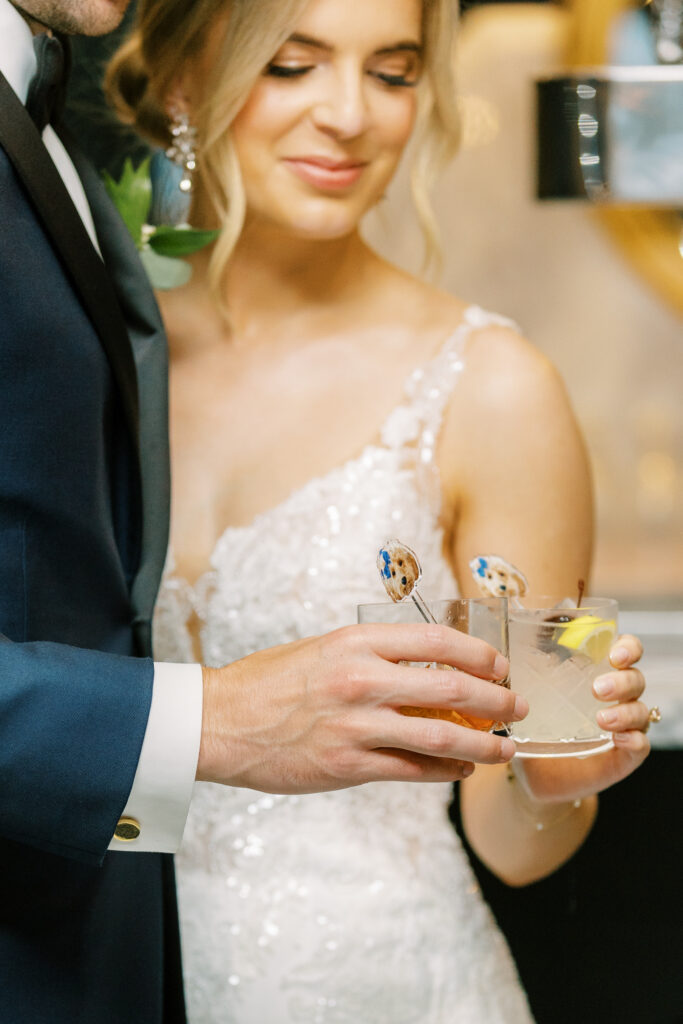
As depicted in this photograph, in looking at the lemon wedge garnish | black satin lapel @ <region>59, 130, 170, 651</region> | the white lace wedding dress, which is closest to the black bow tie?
black satin lapel @ <region>59, 130, 170, 651</region>

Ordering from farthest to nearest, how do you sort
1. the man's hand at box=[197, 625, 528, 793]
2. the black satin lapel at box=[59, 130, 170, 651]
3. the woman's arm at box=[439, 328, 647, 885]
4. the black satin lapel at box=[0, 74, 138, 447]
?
the woman's arm at box=[439, 328, 647, 885] → the black satin lapel at box=[59, 130, 170, 651] → the black satin lapel at box=[0, 74, 138, 447] → the man's hand at box=[197, 625, 528, 793]

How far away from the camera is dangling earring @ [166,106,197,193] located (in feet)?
4.66

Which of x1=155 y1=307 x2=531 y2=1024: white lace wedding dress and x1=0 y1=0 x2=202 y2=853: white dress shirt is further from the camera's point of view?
x1=155 y1=307 x2=531 y2=1024: white lace wedding dress

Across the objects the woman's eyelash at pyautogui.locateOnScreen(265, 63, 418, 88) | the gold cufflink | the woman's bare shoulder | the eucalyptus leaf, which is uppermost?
the woman's eyelash at pyautogui.locateOnScreen(265, 63, 418, 88)

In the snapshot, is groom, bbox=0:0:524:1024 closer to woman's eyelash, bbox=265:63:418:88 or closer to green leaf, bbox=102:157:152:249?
green leaf, bbox=102:157:152:249

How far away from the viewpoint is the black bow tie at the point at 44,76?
102 centimetres

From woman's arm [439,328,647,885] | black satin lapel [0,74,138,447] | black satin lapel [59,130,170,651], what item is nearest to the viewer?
black satin lapel [0,74,138,447]

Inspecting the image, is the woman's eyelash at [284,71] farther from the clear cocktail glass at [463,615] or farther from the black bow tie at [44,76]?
the clear cocktail glass at [463,615]

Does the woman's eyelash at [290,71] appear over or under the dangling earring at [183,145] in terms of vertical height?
over

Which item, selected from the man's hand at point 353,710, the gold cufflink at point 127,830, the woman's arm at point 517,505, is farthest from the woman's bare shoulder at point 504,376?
the gold cufflink at point 127,830

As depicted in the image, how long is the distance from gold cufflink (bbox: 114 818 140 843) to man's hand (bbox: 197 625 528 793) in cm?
7

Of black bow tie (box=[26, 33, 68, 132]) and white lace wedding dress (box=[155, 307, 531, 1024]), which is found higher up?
black bow tie (box=[26, 33, 68, 132])

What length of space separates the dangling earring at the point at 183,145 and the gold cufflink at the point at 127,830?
86 centimetres

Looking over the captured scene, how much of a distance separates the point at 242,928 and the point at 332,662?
2.17ft
